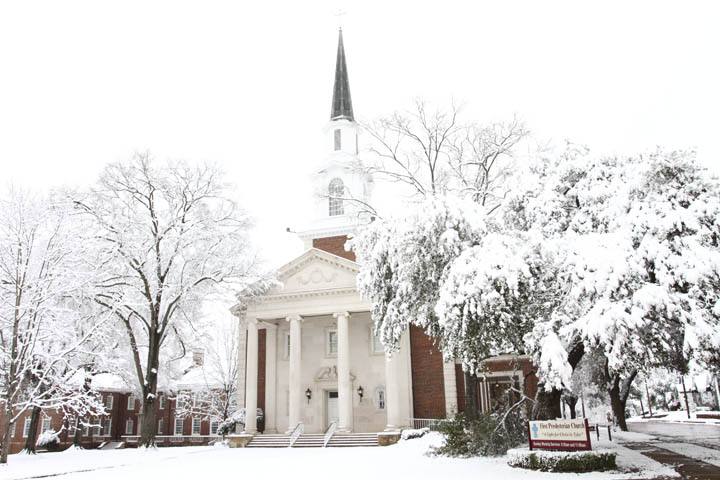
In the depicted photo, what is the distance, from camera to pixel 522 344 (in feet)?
48.6

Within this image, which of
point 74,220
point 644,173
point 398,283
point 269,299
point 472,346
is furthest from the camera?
point 269,299

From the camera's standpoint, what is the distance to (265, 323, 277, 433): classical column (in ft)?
97.4

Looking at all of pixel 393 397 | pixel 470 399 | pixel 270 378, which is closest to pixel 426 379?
pixel 393 397

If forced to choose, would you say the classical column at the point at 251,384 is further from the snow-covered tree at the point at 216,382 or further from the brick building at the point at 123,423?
the brick building at the point at 123,423

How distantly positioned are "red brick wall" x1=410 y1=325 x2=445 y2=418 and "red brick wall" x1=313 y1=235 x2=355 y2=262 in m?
6.84

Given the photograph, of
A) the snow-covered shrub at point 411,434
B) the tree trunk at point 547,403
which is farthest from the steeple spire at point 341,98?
the tree trunk at point 547,403

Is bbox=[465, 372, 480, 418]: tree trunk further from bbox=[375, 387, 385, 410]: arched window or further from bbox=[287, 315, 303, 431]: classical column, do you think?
bbox=[287, 315, 303, 431]: classical column

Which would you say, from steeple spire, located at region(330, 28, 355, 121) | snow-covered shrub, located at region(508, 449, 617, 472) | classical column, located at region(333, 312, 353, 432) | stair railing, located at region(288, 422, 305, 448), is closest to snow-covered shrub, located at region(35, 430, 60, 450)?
stair railing, located at region(288, 422, 305, 448)

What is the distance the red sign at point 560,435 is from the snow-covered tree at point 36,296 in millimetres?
15347

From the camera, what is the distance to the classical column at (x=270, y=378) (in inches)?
1169

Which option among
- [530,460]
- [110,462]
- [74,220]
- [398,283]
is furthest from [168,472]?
[74,220]

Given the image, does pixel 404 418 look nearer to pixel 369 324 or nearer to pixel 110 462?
pixel 369 324

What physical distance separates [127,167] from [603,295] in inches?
851

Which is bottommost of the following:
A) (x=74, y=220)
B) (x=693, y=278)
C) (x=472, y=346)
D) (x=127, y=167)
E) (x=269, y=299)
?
(x=472, y=346)
